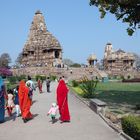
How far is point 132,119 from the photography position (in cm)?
1046

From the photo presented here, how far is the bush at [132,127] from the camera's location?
976cm

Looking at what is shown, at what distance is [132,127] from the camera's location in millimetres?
10109

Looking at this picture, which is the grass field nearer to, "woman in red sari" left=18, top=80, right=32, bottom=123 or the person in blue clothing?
"woman in red sari" left=18, top=80, right=32, bottom=123

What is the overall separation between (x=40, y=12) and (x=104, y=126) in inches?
2901

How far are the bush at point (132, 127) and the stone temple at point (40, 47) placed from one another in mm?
67182

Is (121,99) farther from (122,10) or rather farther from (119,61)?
(119,61)

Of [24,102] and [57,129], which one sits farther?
[24,102]

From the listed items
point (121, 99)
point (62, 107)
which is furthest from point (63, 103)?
point (121, 99)

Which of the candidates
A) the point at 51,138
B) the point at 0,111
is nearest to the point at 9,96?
the point at 0,111

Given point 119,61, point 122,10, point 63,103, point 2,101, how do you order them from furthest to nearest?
point 119,61 → point 122,10 → point 2,101 → point 63,103

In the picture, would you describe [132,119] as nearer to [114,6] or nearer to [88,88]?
[114,6]

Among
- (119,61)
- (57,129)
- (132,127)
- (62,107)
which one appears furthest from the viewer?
(119,61)

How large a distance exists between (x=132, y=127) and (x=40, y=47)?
71.7m

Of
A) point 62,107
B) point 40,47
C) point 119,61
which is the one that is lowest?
point 62,107
